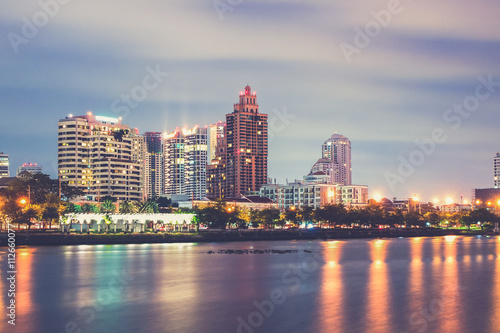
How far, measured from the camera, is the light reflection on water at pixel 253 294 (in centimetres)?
4859

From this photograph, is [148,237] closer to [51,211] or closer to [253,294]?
[51,211]

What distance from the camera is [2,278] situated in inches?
2948

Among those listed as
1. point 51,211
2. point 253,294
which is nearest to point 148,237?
point 51,211

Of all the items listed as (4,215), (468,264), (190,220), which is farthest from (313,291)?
(190,220)

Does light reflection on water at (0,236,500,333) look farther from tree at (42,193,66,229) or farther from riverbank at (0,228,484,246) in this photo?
tree at (42,193,66,229)

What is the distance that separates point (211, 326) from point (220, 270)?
1531 inches

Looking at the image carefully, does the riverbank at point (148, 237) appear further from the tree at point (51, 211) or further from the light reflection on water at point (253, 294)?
the light reflection on water at point (253, 294)

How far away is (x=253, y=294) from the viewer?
65000 mm

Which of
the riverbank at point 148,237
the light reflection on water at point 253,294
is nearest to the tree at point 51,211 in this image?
the riverbank at point 148,237

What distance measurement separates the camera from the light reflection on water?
48.6m

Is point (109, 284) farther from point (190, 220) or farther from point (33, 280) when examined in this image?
point (190, 220)

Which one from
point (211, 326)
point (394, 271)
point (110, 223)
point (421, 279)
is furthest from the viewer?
point (110, 223)

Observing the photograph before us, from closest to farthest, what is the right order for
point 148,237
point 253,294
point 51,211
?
1. point 253,294
2. point 148,237
3. point 51,211

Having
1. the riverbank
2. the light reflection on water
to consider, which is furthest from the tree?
the light reflection on water
